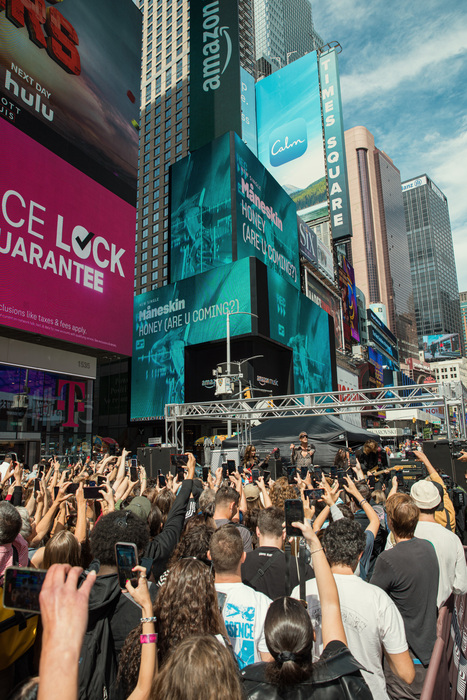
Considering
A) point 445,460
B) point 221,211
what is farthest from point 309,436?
point 221,211

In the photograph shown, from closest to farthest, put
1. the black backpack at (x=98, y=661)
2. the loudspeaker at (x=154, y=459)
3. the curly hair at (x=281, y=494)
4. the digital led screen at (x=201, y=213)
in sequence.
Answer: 1. the black backpack at (x=98, y=661)
2. the curly hair at (x=281, y=494)
3. the loudspeaker at (x=154, y=459)
4. the digital led screen at (x=201, y=213)

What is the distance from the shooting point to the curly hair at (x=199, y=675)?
4.37 ft

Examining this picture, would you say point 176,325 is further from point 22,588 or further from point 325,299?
point 22,588

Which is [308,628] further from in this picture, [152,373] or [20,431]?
[152,373]

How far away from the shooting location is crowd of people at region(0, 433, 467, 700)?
1.37 meters

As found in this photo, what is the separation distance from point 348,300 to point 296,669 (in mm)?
74280

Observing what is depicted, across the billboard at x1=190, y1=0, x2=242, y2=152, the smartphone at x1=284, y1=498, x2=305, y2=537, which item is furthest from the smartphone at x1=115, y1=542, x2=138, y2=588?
the billboard at x1=190, y1=0, x2=242, y2=152

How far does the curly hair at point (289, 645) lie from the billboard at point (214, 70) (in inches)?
1883

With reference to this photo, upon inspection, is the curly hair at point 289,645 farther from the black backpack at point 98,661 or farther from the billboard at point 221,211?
the billboard at point 221,211

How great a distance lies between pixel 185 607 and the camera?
6.66ft

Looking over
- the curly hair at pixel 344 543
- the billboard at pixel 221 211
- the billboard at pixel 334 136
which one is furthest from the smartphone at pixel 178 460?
the billboard at pixel 334 136

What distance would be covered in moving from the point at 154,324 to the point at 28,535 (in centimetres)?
3892

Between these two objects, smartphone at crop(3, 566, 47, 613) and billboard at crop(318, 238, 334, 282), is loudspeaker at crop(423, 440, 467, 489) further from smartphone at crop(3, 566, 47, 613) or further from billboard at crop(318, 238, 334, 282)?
billboard at crop(318, 238, 334, 282)

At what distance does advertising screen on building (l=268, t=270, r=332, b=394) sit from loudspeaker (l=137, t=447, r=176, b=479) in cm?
2596
